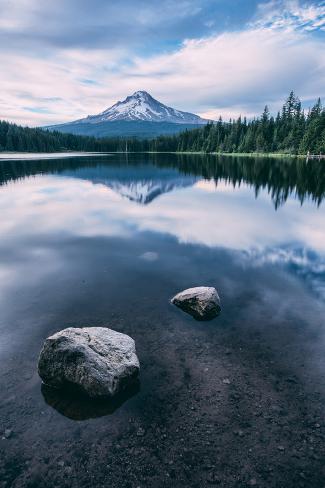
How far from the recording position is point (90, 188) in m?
54.5

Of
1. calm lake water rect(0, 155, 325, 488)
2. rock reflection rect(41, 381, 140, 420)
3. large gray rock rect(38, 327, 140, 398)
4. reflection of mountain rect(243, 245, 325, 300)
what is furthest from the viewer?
reflection of mountain rect(243, 245, 325, 300)

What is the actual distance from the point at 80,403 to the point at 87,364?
1.15 metres

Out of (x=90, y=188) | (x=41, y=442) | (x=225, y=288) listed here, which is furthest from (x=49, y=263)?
(x=90, y=188)

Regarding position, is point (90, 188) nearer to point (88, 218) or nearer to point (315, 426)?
point (88, 218)

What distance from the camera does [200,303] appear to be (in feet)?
42.3

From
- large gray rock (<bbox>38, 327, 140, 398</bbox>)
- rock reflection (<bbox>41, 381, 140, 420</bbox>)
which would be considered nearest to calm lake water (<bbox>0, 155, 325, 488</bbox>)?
rock reflection (<bbox>41, 381, 140, 420</bbox>)

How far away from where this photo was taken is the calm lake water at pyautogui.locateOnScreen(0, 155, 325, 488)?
7043 millimetres

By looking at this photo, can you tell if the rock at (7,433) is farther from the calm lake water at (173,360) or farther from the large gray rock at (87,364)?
the large gray rock at (87,364)

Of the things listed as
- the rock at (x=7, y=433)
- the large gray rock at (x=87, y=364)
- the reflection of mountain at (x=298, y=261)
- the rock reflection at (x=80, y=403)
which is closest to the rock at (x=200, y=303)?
the large gray rock at (x=87, y=364)

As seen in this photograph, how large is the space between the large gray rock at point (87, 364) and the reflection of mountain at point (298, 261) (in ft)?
37.3

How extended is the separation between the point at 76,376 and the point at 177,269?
10409mm

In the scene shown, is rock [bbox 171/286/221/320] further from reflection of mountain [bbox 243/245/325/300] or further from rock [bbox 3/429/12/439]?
rock [bbox 3/429/12/439]

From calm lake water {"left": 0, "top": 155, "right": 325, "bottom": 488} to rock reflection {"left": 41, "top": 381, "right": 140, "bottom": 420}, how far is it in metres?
0.05

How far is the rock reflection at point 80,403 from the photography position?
27.5 ft
